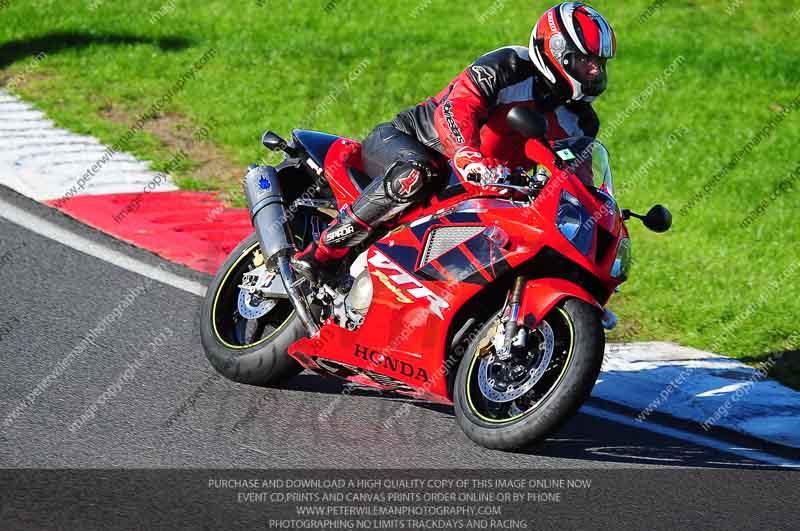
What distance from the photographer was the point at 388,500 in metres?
4.85

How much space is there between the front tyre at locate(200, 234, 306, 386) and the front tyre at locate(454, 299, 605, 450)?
3.56 ft

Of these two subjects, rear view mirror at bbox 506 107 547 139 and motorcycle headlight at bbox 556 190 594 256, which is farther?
motorcycle headlight at bbox 556 190 594 256

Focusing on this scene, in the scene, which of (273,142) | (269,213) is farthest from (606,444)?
(273,142)

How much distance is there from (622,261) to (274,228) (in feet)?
6.40

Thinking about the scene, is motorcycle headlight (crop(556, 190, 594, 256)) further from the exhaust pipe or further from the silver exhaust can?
the silver exhaust can

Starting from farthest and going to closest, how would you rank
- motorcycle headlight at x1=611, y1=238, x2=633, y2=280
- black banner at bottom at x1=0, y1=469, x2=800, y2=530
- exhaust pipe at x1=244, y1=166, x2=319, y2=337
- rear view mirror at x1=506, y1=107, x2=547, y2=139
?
exhaust pipe at x1=244, y1=166, x2=319, y2=337
motorcycle headlight at x1=611, y1=238, x2=633, y2=280
rear view mirror at x1=506, y1=107, x2=547, y2=139
black banner at bottom at x1=0, y1=469, x2=800, y2=530

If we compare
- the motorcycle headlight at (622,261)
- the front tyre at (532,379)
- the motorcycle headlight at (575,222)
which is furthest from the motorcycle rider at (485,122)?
the front tyre at (532,379)

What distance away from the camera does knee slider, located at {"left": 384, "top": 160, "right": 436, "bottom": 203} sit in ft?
18.7

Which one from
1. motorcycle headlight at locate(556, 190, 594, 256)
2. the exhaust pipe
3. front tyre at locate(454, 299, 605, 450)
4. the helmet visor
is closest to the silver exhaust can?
the exhaust pipe

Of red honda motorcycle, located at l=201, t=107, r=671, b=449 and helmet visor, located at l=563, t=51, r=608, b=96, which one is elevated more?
helmet visor, located at l=563, t=51, r=608, b=96

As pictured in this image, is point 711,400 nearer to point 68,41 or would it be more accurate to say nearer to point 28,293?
point 28,293

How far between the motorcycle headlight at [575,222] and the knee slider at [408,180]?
2.40 feet

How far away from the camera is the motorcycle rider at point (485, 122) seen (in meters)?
5.58

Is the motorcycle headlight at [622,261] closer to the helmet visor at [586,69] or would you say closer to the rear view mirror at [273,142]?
the helmet visor at [586,69]
